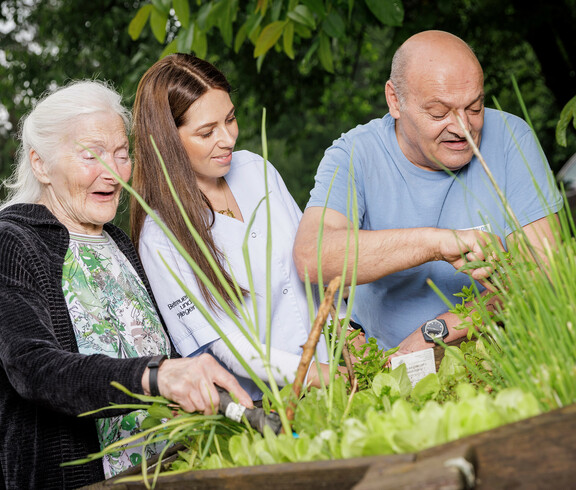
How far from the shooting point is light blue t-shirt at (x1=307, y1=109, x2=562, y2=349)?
2.32 metres

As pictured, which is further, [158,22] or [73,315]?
[158,22]

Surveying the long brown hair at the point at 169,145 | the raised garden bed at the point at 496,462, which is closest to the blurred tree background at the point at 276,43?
the long brown hair at the point at 169,145

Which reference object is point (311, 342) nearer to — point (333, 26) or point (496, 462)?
point (496, 462)

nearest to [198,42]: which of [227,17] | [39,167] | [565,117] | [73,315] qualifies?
[227,17]

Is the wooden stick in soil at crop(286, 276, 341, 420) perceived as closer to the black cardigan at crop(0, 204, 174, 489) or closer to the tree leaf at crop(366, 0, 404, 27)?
the black cardigan at crop(0, 204, 174, 489)

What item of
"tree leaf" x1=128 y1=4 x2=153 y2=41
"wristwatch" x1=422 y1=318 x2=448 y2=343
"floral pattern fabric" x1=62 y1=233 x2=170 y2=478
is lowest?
"wristwatch" x1=422 y1=318 x2=448 y2=343

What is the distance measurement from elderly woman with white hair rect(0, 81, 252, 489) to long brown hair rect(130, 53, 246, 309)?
149 millimetres

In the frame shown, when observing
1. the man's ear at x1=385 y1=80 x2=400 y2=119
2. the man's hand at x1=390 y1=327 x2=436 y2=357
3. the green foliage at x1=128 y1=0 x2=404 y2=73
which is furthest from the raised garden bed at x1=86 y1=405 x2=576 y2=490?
the green foliage at x1=128 y1=0 x2=404 y2=73

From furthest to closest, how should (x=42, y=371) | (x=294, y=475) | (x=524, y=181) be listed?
(x=524, y=181), (x=42, y=371), (x=294, y=475)

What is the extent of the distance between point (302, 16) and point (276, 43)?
1.56ft

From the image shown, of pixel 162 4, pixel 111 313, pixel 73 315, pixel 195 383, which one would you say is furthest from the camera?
pixel 162 4

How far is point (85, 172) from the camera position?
1893 millimetres

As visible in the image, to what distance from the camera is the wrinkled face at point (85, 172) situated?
1898 mm

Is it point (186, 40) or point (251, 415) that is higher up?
point (186, 40)
